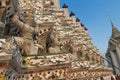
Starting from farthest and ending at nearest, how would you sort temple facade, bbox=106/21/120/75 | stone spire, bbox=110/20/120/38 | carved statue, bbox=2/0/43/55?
stone spire, bbox=110/20/120/38 → temple facade, bbox=106/21/120/75 → carved statue, bbox=2/0/43/55

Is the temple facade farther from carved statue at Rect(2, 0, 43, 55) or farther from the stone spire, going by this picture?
carved statue at Rect(2, 0, 43, 55)

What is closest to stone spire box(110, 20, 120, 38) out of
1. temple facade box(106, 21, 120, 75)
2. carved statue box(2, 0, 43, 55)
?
temple facade box(106, 21, 120, 75)

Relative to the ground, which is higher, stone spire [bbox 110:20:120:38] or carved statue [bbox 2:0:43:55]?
stone spire [bbox 110:20:120:38]

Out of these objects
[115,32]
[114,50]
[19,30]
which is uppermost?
[115,32]

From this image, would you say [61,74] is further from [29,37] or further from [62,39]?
→ [62,39]

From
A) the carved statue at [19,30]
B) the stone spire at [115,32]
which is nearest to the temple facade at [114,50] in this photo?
the stone spire at [115,32]

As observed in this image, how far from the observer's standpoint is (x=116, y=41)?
153ft

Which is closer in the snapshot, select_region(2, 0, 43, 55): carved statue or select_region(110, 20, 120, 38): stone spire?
select_region(2, 0, 43, 55): carved statue

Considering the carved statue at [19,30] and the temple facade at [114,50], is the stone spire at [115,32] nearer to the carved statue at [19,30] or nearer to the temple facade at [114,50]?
the temple facade at [114,50]

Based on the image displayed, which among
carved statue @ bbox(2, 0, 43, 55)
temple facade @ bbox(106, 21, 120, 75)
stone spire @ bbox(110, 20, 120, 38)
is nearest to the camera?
carved statue @ bbox(2, 0, 43, 55)

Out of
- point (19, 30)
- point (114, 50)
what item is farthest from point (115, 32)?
point (19, 30)

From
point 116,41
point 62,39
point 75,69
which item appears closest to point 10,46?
point 75,69

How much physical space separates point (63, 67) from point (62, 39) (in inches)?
443

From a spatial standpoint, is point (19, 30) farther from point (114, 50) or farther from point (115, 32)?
point (115, 32)
